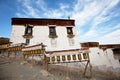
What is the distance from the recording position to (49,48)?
21.9 m

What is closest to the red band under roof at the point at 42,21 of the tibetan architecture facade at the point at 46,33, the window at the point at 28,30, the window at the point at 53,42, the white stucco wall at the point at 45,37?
the tibetan architecture facade at the point at 46,33

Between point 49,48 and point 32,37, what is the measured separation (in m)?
4.17

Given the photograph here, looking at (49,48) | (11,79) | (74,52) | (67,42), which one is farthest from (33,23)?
(11,79)

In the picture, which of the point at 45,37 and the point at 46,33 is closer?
the point at 45,37

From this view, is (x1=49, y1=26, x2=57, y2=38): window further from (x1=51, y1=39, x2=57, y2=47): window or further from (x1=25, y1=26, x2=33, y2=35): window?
(x1=25, y1=26, x2=33, y2=35): window

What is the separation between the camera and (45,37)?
22562mm

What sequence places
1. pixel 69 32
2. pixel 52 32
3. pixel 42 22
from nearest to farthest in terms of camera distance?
pixel 52 32 < pixel 42 22 < pixel 69 32

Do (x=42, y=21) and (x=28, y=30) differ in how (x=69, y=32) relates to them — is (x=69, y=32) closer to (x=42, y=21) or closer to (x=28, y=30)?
(x=42, y=21)

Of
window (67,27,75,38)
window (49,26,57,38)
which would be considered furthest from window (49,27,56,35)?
window (67,27,75,38)

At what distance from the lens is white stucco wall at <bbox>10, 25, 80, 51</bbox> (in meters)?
21.2

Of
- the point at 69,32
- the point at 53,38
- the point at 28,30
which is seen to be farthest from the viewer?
the point at 69,32

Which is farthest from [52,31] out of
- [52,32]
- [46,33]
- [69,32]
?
[69,32]

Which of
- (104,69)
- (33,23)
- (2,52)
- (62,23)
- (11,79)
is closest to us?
(11,79)

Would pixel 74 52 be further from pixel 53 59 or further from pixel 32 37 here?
pixel 32 37
